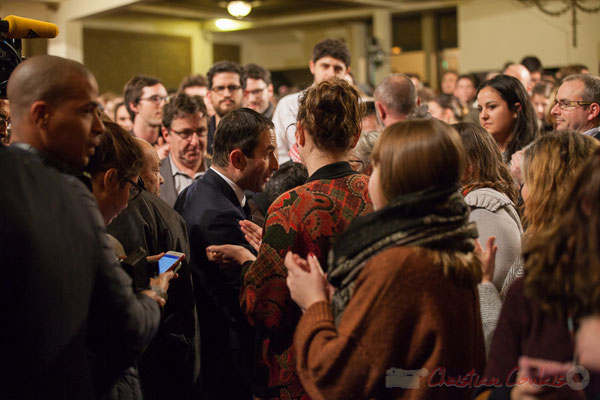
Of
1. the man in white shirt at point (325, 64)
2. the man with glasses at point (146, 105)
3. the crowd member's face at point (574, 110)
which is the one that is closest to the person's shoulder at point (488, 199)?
the crowd member's face at point (574, 110)

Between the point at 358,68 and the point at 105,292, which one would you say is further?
the point at 358,68

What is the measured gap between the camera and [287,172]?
294 centimetres

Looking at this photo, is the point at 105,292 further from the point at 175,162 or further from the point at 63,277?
the point at 175,162

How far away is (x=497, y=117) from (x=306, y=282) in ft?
8.24

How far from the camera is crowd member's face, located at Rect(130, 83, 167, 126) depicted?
16.3 feet

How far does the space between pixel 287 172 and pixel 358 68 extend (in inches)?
452

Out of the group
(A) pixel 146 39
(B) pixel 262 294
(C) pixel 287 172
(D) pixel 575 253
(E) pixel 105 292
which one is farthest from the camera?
(A) pixel 146 39

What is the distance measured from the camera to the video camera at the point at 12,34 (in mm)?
2156

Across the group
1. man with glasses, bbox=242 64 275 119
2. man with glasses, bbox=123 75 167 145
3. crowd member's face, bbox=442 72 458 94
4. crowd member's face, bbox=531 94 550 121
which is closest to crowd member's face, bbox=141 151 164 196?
man with glasses, bbox=123 75 167 145

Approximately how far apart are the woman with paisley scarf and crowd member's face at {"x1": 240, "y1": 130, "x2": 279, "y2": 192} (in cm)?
110

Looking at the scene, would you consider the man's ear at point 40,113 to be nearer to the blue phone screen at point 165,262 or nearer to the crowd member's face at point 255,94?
the blue phone screen at point 165,262

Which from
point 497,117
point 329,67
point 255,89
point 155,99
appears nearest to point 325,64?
point 329,67

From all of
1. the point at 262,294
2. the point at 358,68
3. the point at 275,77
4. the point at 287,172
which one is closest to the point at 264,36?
the point at 275,77

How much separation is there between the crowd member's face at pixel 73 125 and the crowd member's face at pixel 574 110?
295 cm
